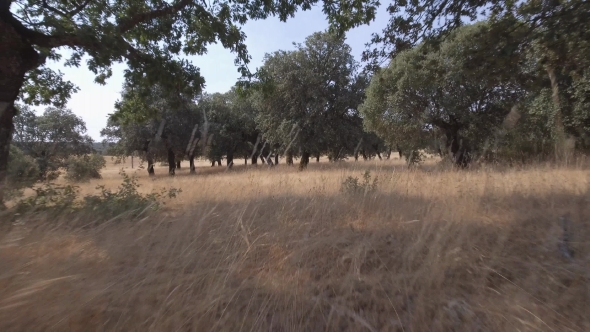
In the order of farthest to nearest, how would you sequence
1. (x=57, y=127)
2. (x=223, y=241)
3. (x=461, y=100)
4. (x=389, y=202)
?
(x=57, y=127), (x=461, y=100), (x=389, y=202), (x=223, y=241)

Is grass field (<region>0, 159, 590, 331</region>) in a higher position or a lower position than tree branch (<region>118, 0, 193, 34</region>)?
lower

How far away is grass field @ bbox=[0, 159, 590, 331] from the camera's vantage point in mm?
1872

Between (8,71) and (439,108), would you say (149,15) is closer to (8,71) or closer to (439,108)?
(8,71)

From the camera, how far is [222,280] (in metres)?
2.29

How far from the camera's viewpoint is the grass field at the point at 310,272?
73.7 inches

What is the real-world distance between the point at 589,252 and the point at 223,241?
3.17 m

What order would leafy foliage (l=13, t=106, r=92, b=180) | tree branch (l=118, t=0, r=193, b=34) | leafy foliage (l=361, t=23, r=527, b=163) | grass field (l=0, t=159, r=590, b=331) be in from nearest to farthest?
grass field (l=0, t=159, r=590, b=331), tree branch (l=118, t=0, r=193, b=34), leafy foliage (l=361, t=23, r=527, b=163), leafy foliage (l=13, t=106, r=92, b=180)

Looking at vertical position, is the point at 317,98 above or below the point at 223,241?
above

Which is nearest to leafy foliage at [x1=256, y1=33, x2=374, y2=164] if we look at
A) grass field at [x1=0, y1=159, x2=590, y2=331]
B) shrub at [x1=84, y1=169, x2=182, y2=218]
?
shrub at [x1=84, y1=169, x2=182, y2=218]

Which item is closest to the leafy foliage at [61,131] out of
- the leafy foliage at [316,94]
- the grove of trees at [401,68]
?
the grove of trees at [401,68]

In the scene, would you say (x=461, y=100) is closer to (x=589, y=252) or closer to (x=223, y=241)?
(x=589, y=252)

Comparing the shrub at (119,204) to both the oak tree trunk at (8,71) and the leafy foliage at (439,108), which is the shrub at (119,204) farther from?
the leafy foliage at (439,108)

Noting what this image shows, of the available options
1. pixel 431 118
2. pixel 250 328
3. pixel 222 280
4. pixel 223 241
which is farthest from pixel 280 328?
pixel 431 118

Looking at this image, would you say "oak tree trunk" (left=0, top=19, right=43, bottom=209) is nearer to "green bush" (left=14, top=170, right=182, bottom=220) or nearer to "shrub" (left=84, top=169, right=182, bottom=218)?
"green bush" (left=14, top=170, right=182, bottom=220)
